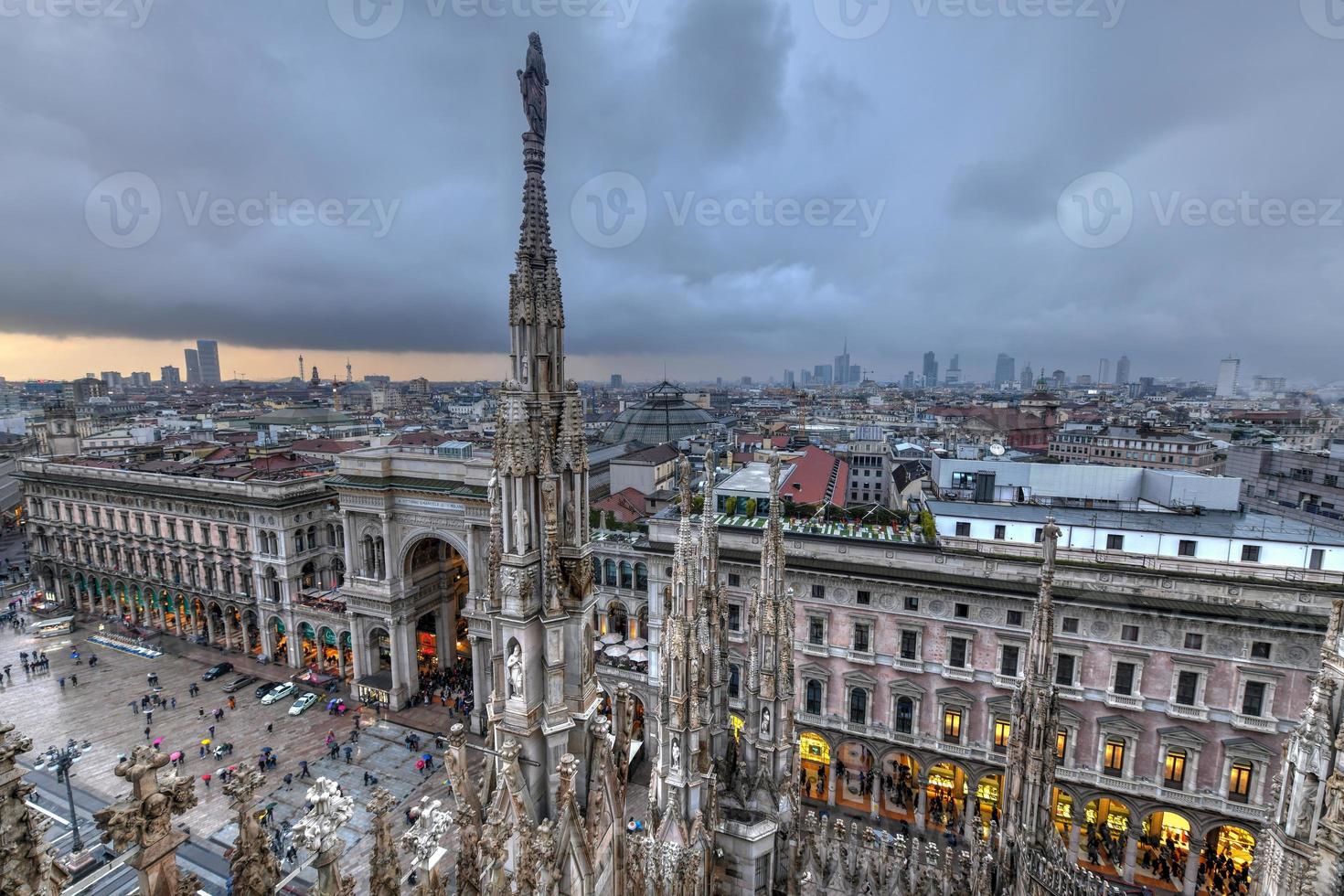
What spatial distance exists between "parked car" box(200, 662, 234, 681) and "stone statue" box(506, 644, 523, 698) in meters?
54.7

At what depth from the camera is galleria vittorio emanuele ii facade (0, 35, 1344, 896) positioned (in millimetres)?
8750

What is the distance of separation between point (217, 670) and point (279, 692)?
8.56 m

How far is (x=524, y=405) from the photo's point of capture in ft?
29.5

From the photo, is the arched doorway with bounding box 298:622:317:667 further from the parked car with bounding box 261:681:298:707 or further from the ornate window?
the ornate window

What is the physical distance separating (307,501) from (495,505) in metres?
51.7

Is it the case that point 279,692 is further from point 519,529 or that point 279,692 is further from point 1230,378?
point 1230,378

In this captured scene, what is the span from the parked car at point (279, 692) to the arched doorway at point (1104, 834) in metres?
53.9

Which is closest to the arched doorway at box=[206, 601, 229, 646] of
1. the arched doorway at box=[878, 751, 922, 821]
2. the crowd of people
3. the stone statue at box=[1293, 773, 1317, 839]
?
the crowd of people

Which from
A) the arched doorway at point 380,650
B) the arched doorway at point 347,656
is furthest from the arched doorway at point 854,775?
the arched doorway at point 347,656

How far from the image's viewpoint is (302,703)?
139ft

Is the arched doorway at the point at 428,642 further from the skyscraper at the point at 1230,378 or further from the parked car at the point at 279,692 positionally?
the skyscraper at the point at 1230,378

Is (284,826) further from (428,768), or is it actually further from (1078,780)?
(1078,780)

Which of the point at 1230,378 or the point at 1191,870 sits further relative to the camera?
the point at 1230,378

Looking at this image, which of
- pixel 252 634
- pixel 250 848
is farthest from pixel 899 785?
pixel 252 634
